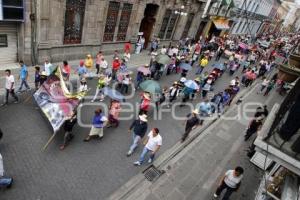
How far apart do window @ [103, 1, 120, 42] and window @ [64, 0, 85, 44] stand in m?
2.29

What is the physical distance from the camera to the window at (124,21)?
62.4 ft

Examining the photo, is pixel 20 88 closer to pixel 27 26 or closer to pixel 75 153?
pixel 27 26

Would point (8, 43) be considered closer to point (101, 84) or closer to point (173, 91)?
point (101, 84)

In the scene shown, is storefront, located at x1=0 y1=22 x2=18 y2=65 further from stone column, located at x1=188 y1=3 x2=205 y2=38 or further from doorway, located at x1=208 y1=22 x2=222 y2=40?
doorway, located at x1=208 y1=22 x2=222 y2=40

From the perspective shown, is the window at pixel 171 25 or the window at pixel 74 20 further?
the window at pixel 171 25

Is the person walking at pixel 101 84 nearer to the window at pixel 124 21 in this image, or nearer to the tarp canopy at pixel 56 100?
the tarp canopy at pixel 56 100

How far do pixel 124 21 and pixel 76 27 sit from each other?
4551mm

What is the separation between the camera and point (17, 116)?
10336 mm

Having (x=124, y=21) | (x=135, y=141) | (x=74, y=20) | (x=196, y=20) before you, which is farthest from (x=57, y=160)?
(x=196, y=20)

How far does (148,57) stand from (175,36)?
728 centimetres

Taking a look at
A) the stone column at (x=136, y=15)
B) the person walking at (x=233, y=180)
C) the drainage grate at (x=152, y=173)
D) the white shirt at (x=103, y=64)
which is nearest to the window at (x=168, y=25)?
the stone column at (x=136, y=15)

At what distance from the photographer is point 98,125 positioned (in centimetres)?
968

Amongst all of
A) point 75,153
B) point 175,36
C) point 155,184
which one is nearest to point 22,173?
point 75,153

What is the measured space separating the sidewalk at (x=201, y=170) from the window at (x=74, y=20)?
952 cm
